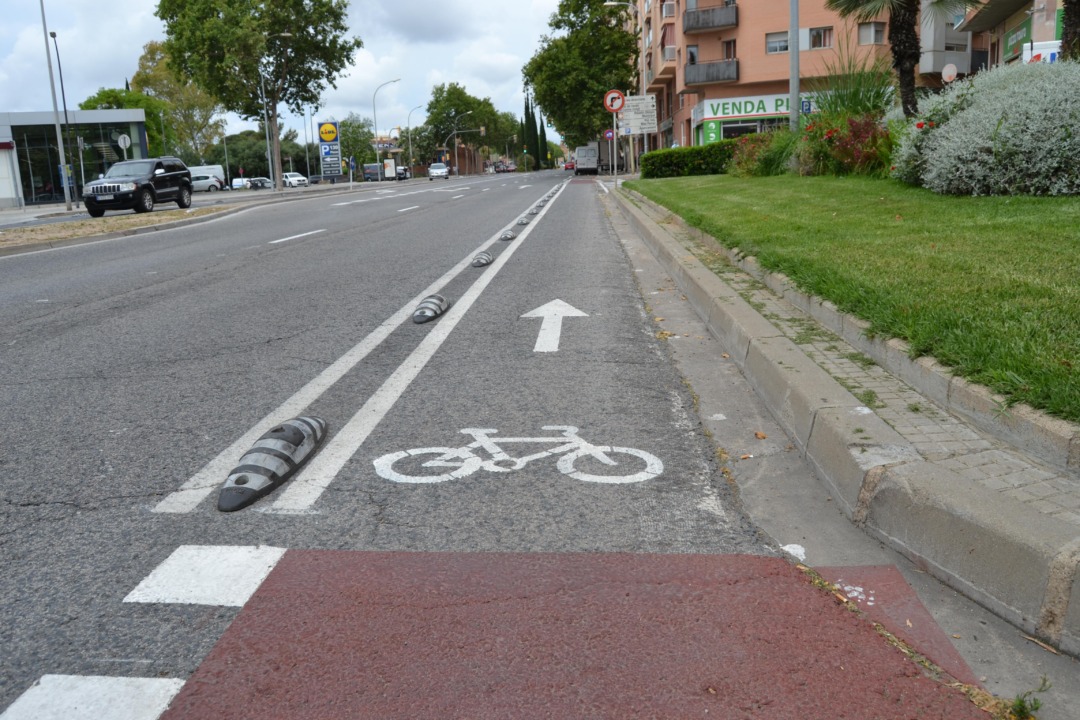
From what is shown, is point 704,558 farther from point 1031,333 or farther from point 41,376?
point 41,376

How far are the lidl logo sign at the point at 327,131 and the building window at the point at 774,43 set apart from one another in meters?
25.9

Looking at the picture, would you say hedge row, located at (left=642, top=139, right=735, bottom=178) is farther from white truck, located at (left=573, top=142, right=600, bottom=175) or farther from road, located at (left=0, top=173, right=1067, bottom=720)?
white truck, located at (left=573, top=142, right=600, bottom=175)

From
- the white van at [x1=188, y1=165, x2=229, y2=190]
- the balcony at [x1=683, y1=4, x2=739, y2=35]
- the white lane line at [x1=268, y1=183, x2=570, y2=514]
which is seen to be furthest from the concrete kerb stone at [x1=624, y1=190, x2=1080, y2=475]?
the white van at [x1=188, y1=165, x2=229, y2=190]

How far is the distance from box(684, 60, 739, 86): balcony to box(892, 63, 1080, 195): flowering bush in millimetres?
39491

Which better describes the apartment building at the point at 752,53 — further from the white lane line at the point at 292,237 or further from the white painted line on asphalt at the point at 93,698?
the white painted line on asphalt at the point at 93,698

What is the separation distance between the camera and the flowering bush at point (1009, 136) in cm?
1045

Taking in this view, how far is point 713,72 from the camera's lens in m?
50.9

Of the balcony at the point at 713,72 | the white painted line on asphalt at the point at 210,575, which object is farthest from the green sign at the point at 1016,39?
the white painted line on asphalt at the point at 210,575

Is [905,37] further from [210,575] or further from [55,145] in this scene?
[55,145]

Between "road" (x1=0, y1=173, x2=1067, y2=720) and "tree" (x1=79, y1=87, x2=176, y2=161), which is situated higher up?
"tree" (x1=79, y1=87, x2=176, y2=161)

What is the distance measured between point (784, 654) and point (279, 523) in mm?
1889

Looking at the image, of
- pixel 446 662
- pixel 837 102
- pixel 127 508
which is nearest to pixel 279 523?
pixel 127 508

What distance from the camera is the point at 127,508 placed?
11.6ft

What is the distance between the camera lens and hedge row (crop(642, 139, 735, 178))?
30.0m
